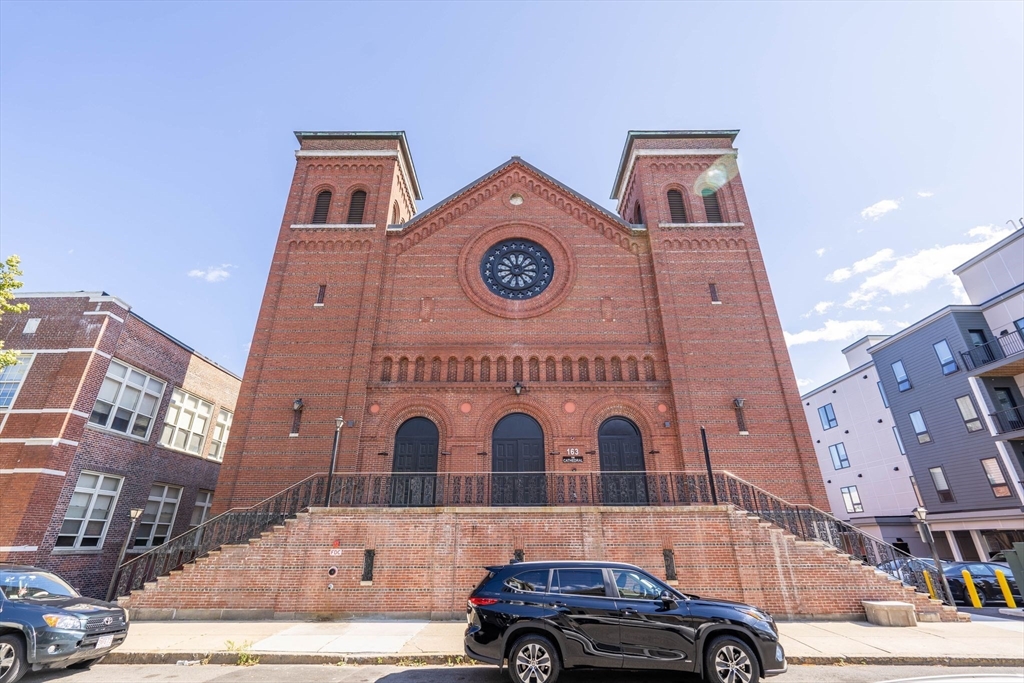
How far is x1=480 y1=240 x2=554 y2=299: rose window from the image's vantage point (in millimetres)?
19203

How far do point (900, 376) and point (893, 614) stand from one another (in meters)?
22.4

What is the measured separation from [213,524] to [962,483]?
109 feet

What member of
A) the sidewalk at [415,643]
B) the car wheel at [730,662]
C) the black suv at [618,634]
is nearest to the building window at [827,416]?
the sidewalk at [415,643]

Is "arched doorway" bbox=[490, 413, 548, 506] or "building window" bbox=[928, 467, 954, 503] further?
"building window" bbox=[928, 467, 954, 503]

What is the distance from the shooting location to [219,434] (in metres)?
22.4

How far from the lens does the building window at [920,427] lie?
84.4ft

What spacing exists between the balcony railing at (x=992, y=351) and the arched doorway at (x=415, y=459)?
26677 millimetres

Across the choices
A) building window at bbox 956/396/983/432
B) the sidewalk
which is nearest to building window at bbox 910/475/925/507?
building window at bbox 956/396/983/432

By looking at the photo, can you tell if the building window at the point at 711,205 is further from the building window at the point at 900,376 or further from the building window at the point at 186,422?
the building window at the point at 186,422

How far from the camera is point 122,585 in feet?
41.2

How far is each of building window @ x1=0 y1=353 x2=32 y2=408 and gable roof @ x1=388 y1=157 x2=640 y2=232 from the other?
1359 cm

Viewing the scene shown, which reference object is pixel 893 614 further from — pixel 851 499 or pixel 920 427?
pixel 851 499

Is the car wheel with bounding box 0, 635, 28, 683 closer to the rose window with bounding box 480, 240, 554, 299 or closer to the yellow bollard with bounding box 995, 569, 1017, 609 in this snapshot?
the rose window with bounding box 480, 240, 554, 299

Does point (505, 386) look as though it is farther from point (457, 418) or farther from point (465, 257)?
point (465, 257)
